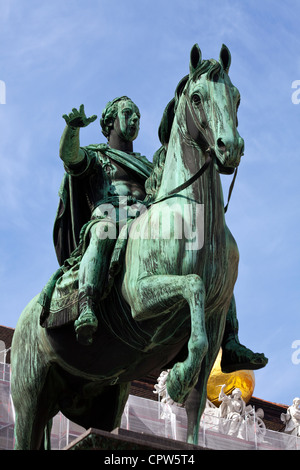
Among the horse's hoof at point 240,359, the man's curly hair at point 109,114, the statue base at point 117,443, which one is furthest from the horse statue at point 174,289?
the man's curly hair at point 109,114

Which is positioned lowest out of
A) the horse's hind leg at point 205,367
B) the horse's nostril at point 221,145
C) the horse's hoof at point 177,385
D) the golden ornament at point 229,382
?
the horse's hoof at point 177,385

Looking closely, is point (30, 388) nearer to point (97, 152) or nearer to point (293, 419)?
point (97, 152)

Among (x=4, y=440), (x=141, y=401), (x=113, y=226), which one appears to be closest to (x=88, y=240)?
(x=113, y=226)

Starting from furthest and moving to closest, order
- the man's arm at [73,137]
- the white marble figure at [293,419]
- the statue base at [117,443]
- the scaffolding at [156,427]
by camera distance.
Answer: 1. the white marble figure at [293,419]
2. the scaffolding at [156,427]
3. the man's arm at [73,137]
4. the statue base at [117,443]

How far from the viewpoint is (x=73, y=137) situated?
1121 centimetres

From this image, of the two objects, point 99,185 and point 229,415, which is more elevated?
point 229,415

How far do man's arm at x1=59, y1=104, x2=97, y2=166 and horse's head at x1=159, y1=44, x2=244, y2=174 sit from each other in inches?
34.6

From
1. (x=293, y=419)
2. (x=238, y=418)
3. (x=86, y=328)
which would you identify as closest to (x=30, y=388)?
(x=86, y=328)

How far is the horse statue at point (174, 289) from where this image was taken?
32.4ft

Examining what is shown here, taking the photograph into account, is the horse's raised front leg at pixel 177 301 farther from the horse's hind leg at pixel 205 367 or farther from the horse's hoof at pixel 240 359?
the horse's hoof at pixel 240 359

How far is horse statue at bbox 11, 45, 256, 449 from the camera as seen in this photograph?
9.89 metres

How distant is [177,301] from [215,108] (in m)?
1.71
